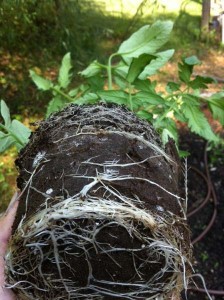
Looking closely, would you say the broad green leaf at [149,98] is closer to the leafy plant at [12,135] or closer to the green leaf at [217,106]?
the green leaf at [217,106]

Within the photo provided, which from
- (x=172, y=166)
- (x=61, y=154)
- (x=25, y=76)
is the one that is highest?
(x=61, y=154)

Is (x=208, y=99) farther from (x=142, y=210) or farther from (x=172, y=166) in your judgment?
(x=142, y=210)

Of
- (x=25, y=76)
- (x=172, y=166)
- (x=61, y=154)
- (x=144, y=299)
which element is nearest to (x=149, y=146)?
(x=172, y=166)

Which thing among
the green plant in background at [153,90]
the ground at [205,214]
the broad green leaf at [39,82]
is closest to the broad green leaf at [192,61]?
the green plant in background at [153,90]

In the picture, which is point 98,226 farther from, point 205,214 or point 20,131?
point 205,214

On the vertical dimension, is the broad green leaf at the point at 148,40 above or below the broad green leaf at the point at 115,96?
above
